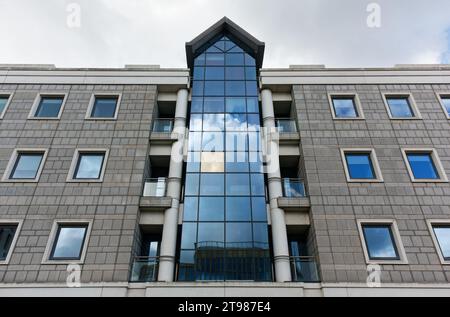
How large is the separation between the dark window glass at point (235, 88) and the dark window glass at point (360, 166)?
20.8 feet

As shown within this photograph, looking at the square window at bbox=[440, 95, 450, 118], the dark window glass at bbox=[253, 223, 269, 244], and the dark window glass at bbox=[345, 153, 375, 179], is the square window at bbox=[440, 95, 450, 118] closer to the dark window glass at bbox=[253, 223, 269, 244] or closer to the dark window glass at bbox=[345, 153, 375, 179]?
the dark window glass at bbox=[345, 153, 375, 179]

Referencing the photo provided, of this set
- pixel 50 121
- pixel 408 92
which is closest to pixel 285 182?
pixel 408 92

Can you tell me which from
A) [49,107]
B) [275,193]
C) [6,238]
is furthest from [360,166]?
[49,107]

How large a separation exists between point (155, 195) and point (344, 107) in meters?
9.90

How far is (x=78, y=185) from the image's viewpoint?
12.7m

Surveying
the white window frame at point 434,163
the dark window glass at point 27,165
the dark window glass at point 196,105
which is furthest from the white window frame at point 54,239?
the white window frame at point 434,163

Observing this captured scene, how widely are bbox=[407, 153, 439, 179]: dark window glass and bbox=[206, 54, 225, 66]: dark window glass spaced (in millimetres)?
10666

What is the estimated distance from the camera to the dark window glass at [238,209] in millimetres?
12859

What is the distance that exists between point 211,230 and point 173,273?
217cm

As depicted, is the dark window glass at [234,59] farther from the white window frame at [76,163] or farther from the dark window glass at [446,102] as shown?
the dark window glass at [446,102]

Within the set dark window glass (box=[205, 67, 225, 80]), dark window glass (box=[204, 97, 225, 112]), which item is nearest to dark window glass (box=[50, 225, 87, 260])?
dark window glass (box=[204, 97, 225, 112])
